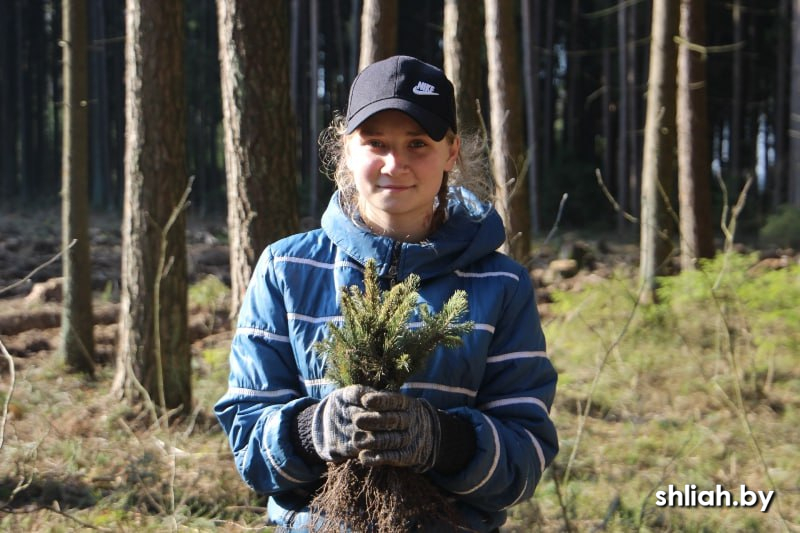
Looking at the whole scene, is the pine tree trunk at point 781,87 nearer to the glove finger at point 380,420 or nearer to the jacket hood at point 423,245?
the jacket hood at point 423,245

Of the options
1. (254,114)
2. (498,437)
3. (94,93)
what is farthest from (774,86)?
(498,437)

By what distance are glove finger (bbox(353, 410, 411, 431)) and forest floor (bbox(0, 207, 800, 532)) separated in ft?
8.47

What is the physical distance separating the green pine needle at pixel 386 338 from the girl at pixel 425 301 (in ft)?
0.41

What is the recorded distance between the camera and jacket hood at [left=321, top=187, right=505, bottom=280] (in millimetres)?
2318

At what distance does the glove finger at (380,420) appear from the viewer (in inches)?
78.9

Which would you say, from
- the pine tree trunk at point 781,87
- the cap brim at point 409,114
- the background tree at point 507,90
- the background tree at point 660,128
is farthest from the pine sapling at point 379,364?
the pine tree trunk at point 781,87

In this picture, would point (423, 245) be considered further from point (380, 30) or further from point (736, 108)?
point (736, 108)

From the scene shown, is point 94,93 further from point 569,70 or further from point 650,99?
point 650,99

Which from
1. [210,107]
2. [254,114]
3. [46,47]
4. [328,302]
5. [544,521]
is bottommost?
[544,521]

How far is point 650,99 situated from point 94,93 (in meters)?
27.8

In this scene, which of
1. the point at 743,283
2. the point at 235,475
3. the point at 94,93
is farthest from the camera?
the point at 94,93

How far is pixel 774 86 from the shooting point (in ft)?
99.1

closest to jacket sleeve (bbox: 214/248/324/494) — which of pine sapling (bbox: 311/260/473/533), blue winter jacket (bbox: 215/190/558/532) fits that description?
blue winter jacket (bbox: 215/190/558/532)

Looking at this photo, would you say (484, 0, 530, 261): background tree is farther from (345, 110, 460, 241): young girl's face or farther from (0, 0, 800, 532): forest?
(345, 110, 460, 241): young girl's face
